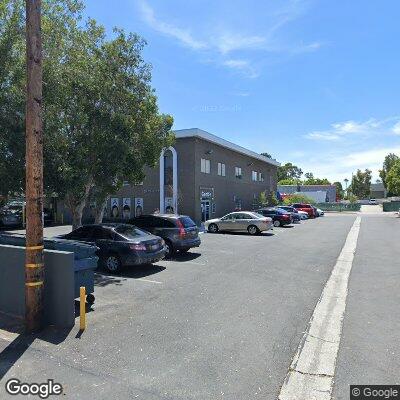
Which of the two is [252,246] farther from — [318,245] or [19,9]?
[19,9]

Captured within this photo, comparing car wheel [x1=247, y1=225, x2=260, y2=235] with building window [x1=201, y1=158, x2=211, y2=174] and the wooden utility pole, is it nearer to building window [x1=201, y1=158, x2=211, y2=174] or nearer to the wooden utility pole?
building window [x1=201, y1=158, x2=211, y2=174]

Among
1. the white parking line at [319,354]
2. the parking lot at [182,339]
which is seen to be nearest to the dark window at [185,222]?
the parking lot at [182,339]

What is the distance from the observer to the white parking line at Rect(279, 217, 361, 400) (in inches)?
182

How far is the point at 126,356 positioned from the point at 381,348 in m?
3.70

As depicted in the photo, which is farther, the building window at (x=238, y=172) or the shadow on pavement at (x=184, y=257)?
the building window at (x=238, y=172)

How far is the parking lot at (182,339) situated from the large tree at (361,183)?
120m

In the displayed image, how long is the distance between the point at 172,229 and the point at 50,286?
7840 mm

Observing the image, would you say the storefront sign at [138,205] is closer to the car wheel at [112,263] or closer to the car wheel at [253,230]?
the car wheel at [253,230]

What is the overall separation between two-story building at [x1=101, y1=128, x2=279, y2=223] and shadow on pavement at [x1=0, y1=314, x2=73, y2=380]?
2025cm

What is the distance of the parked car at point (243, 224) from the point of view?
23.8m

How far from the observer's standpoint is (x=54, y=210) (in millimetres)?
35906

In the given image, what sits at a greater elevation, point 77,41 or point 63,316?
point 77,41

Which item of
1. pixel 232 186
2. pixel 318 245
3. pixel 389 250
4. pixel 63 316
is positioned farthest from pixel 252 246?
pixel 232 186

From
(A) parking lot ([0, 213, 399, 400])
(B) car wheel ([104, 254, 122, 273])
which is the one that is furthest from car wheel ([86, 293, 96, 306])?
(B) car wheel ([104, 254, 122, 273])
